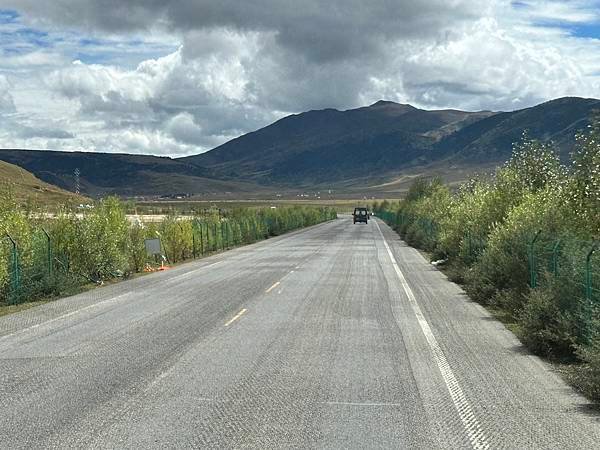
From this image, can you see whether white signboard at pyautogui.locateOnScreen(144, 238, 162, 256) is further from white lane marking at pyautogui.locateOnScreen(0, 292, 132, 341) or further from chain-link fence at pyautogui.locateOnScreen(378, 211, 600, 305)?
chain-link fence at pyautogui.locateOnScreen(378, 211, 600, 305)

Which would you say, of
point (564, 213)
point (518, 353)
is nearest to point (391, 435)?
point (518, 353)

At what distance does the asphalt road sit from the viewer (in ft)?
25.8

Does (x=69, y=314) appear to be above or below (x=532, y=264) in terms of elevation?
below

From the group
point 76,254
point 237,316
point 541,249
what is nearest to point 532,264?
point 541,249

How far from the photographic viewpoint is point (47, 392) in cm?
967

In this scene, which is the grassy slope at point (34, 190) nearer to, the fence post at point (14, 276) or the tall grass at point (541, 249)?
the tall grass at point (541, 249)

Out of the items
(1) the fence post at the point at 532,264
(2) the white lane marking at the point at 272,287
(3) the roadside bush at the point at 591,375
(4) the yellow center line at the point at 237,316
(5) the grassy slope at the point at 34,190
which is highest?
(5) the grassy slope at the point at 34,190

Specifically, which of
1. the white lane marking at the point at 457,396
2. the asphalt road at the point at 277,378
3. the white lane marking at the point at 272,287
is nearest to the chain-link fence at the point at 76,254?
the asphalt road at the point at 277,378

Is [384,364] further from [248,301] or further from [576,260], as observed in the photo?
[248,301]

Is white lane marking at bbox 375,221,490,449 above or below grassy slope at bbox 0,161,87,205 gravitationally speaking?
below

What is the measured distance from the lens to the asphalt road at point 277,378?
25.8ft

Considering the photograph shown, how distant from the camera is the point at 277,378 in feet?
34.2

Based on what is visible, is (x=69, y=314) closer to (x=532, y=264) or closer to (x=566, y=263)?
(x=532, y=264)

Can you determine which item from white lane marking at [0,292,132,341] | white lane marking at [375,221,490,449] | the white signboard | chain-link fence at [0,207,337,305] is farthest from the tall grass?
the white signboard
